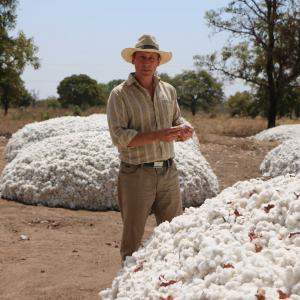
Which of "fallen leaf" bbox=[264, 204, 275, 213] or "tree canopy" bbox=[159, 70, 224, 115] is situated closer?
"fallen leaf" bbox=[264, 204, 275, 213]

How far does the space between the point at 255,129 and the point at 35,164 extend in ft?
52.5

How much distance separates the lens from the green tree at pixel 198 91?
60.7 m

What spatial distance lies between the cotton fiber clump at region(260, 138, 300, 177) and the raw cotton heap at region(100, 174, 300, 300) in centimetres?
611

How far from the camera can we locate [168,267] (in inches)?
102

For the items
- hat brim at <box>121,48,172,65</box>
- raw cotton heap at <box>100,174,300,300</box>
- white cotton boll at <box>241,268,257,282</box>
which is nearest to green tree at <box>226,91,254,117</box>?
hat brim at <box>121,48,172,65</box>

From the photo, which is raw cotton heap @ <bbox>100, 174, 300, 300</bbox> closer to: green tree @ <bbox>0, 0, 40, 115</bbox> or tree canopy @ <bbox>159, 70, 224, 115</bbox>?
green tree @ <bbox>0, 0, 40, 115</bbox>

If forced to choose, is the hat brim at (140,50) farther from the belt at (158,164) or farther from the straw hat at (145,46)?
the belt at (158,164)

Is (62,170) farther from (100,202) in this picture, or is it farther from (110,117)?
(110,117)

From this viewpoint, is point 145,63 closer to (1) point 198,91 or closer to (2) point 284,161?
(2) point 284,161

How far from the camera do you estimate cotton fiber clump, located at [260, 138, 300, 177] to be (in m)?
9.04

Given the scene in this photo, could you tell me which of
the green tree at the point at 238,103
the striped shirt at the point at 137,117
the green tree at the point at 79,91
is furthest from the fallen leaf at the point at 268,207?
the green tree at the point at 79,91

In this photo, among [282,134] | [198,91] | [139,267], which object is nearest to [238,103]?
[198,91]

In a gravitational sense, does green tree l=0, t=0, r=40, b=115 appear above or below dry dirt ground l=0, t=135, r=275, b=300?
above

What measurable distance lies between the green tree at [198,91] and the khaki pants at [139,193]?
184 feet
